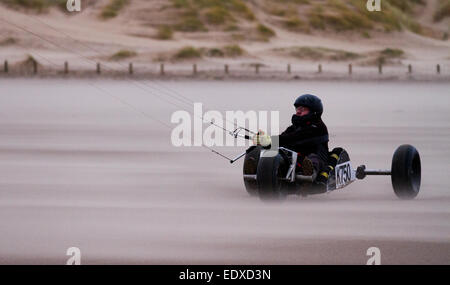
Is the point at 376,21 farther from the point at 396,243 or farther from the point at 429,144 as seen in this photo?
the point at 396,243

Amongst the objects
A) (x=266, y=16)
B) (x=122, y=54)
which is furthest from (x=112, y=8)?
(x=122, y=54)

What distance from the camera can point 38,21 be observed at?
14275cm

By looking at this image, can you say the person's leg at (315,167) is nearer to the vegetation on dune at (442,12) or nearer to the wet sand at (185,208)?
the wet sand at (185,208)

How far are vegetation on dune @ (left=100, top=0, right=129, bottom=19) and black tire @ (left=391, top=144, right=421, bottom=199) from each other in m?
135

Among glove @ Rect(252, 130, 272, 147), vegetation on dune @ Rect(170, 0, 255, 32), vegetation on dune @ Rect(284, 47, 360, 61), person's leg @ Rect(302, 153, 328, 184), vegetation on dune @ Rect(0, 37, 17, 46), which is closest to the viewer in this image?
glove @ Rect(252, 130, 272, 147)

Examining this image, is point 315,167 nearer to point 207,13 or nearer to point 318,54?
point 318,54

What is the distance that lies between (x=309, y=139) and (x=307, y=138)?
0.09 ft

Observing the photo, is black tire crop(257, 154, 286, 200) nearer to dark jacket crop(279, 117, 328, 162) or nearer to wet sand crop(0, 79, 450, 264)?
wet sand crop(0, 79, 450, 264)

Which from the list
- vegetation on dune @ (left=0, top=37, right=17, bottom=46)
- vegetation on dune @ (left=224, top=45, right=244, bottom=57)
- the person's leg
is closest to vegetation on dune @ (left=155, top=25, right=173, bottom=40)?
vegetation on dune @ (left=224, top=45, right=244, bottom=57)

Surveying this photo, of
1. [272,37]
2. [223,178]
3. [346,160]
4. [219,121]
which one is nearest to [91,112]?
[219,121]

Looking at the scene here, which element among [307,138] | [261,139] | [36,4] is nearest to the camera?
[261,139]

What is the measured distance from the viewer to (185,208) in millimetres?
11992

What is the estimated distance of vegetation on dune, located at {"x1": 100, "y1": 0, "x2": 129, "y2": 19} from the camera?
146 m
